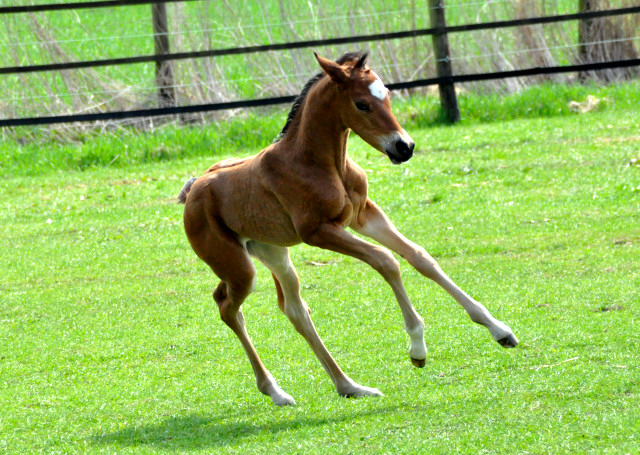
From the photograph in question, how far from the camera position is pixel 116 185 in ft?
42.9

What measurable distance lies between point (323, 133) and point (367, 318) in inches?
89.0

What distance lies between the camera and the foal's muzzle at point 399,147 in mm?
5359

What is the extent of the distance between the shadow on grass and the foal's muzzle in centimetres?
138

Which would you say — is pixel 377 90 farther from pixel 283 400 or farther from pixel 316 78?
pixel 283 400

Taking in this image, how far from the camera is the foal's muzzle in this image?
5.36m

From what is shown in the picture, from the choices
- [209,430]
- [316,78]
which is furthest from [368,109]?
[209,430]

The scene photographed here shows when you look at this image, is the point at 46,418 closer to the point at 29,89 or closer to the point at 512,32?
the point at 29,89

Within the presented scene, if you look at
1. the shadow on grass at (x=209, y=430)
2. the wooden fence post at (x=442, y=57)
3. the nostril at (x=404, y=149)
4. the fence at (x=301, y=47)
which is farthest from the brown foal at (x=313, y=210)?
the wooden fence post at (x=442, y=57)

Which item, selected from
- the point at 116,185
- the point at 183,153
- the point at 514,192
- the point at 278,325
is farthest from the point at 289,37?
the point at 278,325

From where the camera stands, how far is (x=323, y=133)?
5.73 m

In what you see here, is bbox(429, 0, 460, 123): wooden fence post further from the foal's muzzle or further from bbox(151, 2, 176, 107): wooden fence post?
the foal's muzzle

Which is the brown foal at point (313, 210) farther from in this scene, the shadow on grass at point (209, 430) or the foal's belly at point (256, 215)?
the shadow on grass at point (209, 430)

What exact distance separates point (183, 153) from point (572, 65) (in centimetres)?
577

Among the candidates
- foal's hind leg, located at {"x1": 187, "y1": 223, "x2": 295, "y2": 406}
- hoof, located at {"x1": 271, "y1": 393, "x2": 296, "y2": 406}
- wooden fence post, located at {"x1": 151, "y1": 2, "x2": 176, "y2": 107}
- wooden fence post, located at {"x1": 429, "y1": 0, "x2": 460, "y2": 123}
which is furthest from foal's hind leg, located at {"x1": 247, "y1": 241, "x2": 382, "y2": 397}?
wooden fence post, located at {"x1": 151, "y1": 2, "x2": 176, "y2": 107}
